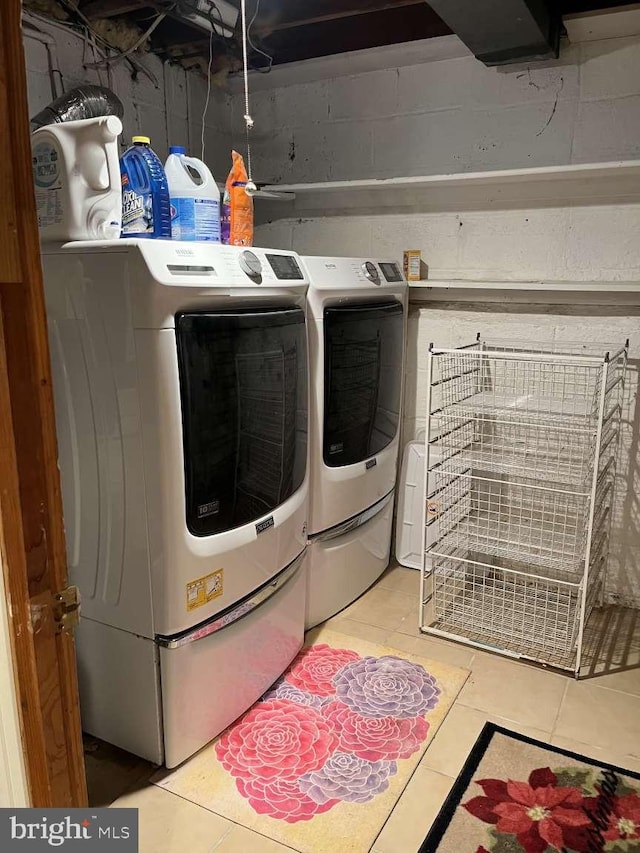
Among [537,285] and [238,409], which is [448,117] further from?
[238,409]

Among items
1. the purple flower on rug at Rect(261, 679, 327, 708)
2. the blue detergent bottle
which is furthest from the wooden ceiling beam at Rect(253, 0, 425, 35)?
the purple flower on rug at Rect(261, 679, 327, 708)

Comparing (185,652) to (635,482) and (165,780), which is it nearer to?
(165,780)

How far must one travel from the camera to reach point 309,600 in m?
2.40

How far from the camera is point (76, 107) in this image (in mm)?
2041

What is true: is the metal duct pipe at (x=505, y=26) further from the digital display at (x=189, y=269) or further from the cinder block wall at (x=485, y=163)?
the digital display at (x=189, y=269)

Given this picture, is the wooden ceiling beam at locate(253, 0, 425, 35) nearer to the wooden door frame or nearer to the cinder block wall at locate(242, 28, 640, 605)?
the cinder block wall at locate(242, 28, 640, 605)

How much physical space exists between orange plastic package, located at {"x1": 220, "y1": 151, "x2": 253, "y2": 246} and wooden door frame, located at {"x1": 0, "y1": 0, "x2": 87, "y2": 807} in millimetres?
1321

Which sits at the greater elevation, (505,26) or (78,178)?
(505,26)

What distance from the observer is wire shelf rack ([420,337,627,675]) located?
2.40m

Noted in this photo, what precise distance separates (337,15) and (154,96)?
803 millimetres

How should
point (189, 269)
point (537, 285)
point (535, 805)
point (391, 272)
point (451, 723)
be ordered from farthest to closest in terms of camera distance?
point (391, 272) < point (537, 285) < point (451, 723) < point (535, 805) < point (189, 269)

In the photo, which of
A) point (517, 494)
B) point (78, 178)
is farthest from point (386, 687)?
point (78, 178)

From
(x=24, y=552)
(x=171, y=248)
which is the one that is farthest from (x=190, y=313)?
(x=24, y=552)

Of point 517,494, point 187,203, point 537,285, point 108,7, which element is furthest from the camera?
point 517,494
